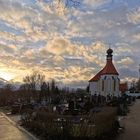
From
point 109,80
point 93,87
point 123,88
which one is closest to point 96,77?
point 93,87

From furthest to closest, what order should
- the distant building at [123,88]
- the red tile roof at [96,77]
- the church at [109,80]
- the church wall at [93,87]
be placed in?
the distant building at [123,88]
the red tile roof at [96,77]
the church wall at [93,87]
the church at [109,80]

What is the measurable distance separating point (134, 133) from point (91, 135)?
20.9 feet

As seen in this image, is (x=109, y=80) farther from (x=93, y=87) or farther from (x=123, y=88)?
(x=123, y=88)

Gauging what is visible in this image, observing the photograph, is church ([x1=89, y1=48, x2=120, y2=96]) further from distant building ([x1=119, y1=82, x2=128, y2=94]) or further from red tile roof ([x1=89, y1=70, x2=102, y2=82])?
distant building ([x1=119, y1=82, x2=128, y2=94])

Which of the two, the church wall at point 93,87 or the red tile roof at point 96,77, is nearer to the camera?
the church wall at point 93,87

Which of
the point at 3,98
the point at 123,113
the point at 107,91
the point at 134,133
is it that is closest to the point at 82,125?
the point at 134,133

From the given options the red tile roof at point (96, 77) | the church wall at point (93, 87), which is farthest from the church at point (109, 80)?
the red tile roof at point (96, 77)

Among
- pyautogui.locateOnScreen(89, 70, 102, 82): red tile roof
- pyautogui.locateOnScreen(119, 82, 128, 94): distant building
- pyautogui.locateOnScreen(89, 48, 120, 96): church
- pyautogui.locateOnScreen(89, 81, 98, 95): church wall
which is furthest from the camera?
pyautogui.locateOnScreen(119, 82, 128, 94): distant building

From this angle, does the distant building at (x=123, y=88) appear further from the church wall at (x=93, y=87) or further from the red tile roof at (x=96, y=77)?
the church wall at (x=93, y=87)

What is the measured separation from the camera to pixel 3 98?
97.4 meters

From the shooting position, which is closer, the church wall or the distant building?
the church wall

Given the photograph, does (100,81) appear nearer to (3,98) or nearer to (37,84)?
(37,84)

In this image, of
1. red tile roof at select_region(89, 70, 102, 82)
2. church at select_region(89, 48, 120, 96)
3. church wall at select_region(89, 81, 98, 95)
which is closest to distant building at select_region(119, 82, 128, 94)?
red tile roof at select_region(89, 70, 102, 82)

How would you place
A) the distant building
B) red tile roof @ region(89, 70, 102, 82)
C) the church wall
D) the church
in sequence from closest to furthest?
the church < the church wall < red tile roof @ region(89, 70, 102, 82) < the distant building
